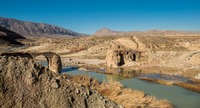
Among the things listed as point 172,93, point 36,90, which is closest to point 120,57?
point 172,93

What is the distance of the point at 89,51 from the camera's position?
68062 millimetres

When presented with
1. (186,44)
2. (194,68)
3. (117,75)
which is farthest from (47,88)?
(186,44)

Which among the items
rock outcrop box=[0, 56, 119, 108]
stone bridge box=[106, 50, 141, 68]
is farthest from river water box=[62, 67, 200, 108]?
stone bridge box=[106, 50, 141, 68]

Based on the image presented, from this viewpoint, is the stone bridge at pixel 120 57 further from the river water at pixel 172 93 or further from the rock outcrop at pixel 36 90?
the rock outcrop at pixel 36 90

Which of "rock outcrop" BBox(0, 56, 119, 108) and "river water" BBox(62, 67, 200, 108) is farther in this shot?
"river water" BBox(62, 67, 200, 108)

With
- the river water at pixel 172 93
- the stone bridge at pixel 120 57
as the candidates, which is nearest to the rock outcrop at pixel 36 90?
the river water at pixel 172 93

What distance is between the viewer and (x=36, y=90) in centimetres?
789

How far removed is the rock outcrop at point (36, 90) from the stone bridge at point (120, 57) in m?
36.5

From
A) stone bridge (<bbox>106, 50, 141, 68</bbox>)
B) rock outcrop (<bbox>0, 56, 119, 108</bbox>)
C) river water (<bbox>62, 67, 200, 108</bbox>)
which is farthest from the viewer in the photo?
stone bridge (<bbox>106, 50, 141, 68</bbox>)

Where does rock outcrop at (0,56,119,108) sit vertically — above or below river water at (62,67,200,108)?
above

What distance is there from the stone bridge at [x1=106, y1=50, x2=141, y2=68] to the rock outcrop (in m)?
36.5

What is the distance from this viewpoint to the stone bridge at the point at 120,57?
4559 centimetres

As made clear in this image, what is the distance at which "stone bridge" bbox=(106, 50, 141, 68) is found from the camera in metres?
45.6

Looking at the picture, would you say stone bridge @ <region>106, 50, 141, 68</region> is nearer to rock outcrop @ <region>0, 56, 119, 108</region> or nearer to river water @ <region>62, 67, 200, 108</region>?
river water @ <region>62, 67, 200, 108</region>
